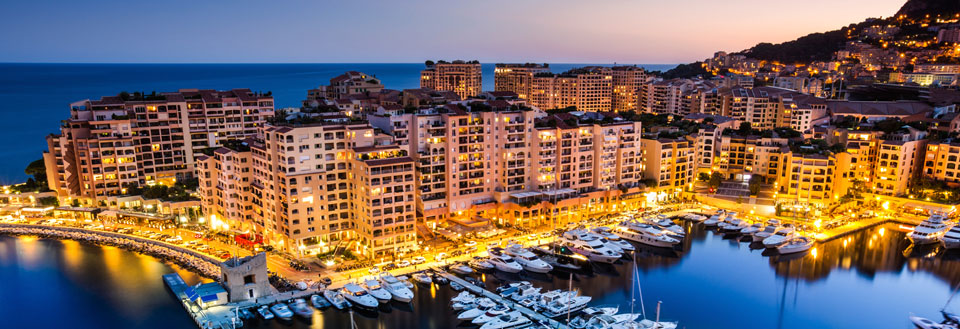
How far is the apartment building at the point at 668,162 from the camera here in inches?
2594

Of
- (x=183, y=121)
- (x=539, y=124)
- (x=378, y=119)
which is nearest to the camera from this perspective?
(x=378, y=119)

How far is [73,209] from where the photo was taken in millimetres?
60594

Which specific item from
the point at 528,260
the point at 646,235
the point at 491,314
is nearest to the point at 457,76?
the point at 646,235

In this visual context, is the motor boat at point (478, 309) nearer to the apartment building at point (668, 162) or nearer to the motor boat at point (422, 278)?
the motor boat at point (422, 278)

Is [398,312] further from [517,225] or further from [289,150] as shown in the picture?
[517,225]

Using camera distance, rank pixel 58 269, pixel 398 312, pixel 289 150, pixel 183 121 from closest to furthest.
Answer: pixel 398 312
pixel 289 150
pixel 58 269
pixel 183 121

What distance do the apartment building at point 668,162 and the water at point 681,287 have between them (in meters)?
11.0

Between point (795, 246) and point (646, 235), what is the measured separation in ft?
41.5

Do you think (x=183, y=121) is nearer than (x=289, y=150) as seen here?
No

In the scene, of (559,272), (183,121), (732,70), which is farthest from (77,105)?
(732,70)

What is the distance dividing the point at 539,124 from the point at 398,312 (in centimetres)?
2630

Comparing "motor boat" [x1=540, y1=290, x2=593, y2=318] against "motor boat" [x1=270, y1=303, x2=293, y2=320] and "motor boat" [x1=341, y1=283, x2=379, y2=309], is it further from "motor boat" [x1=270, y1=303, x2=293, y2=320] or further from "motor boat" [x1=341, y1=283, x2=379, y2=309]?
"motor boat" [x1=270, y1=303, x2=293, y2=320]

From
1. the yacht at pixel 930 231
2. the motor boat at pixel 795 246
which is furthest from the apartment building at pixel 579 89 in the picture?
the motor boat at pixel 795 246

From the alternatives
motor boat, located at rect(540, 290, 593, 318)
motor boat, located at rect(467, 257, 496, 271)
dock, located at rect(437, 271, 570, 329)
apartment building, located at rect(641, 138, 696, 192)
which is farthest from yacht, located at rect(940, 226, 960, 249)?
motor boat, located at rect(467, 257, 496, 271)
